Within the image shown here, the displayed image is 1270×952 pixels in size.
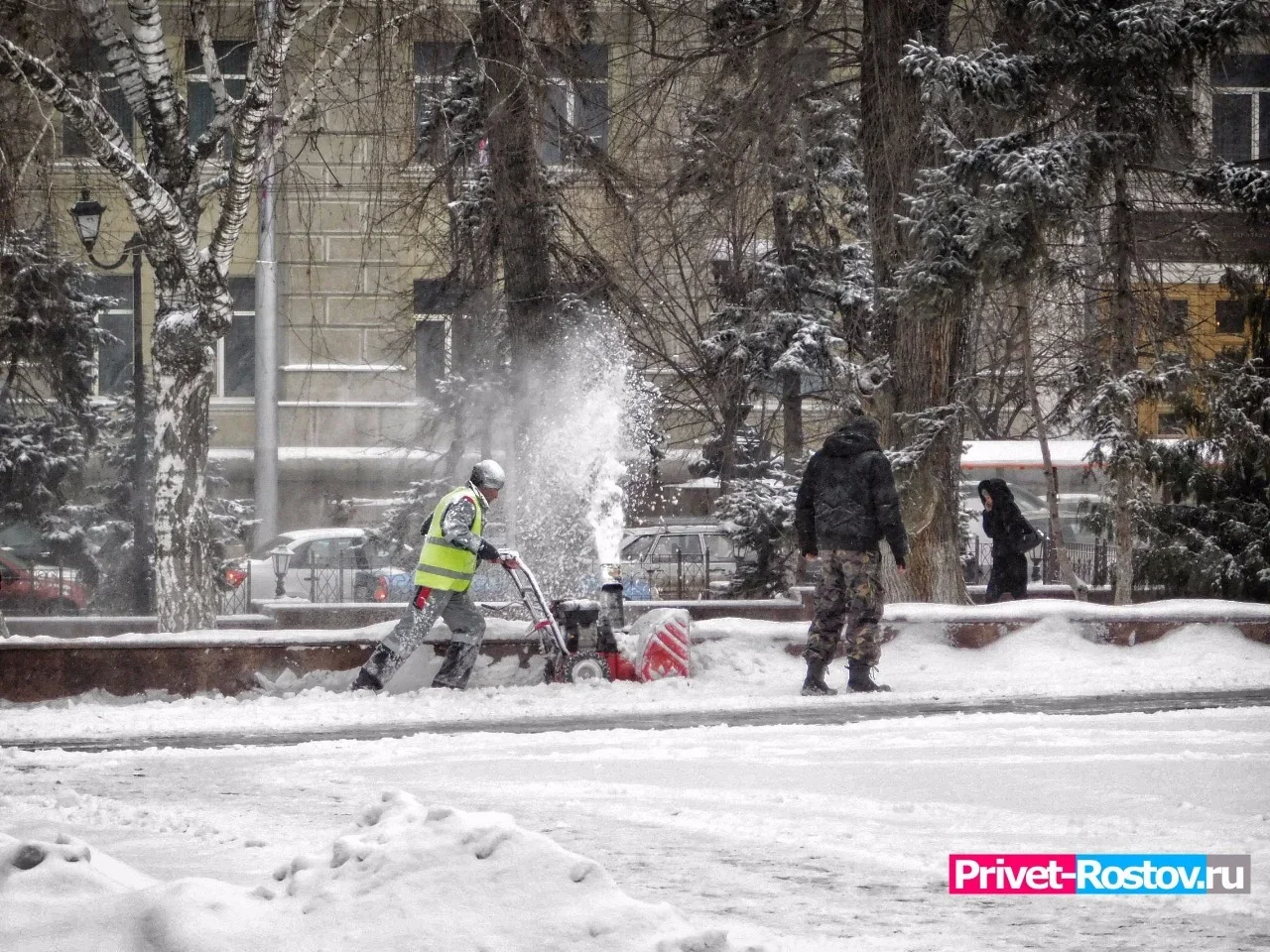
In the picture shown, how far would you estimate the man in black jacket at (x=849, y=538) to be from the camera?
37.5ft

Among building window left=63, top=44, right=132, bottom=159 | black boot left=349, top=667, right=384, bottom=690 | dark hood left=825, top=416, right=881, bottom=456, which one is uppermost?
building window left=63, top=44, right=132, bottom=159

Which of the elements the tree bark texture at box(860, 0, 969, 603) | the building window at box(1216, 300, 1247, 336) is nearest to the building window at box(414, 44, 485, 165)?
the tree bark texture at box(860, 0, 969, 603)

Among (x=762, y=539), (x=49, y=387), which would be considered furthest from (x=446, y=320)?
(x=49, y=387)

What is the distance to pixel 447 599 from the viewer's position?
1195cm

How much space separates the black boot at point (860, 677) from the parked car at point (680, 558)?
9.50 meters

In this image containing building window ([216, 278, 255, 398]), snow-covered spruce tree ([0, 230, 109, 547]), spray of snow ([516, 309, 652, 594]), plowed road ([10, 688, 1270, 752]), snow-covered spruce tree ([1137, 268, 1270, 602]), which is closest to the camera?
plowed road ([10, 688, 1270, 752])

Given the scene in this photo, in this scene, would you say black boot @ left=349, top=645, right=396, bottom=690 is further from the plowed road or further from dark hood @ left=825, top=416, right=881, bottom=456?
dark hood @ left=825, top=416, right=881, bottom=456

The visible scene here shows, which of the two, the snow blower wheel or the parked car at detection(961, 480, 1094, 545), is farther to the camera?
the parked car at detection(961, 480, 1094, 545)

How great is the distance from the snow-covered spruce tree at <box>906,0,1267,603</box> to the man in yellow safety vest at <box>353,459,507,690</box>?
15.9ft

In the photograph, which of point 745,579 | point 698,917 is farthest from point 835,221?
point 698,917

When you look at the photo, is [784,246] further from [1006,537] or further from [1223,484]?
[1006,537]

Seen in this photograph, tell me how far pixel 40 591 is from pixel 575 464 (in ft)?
23.4

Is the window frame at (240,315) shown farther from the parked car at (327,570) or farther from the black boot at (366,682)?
the black boot at (366,682)

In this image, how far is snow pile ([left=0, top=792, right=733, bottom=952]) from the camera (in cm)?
452
